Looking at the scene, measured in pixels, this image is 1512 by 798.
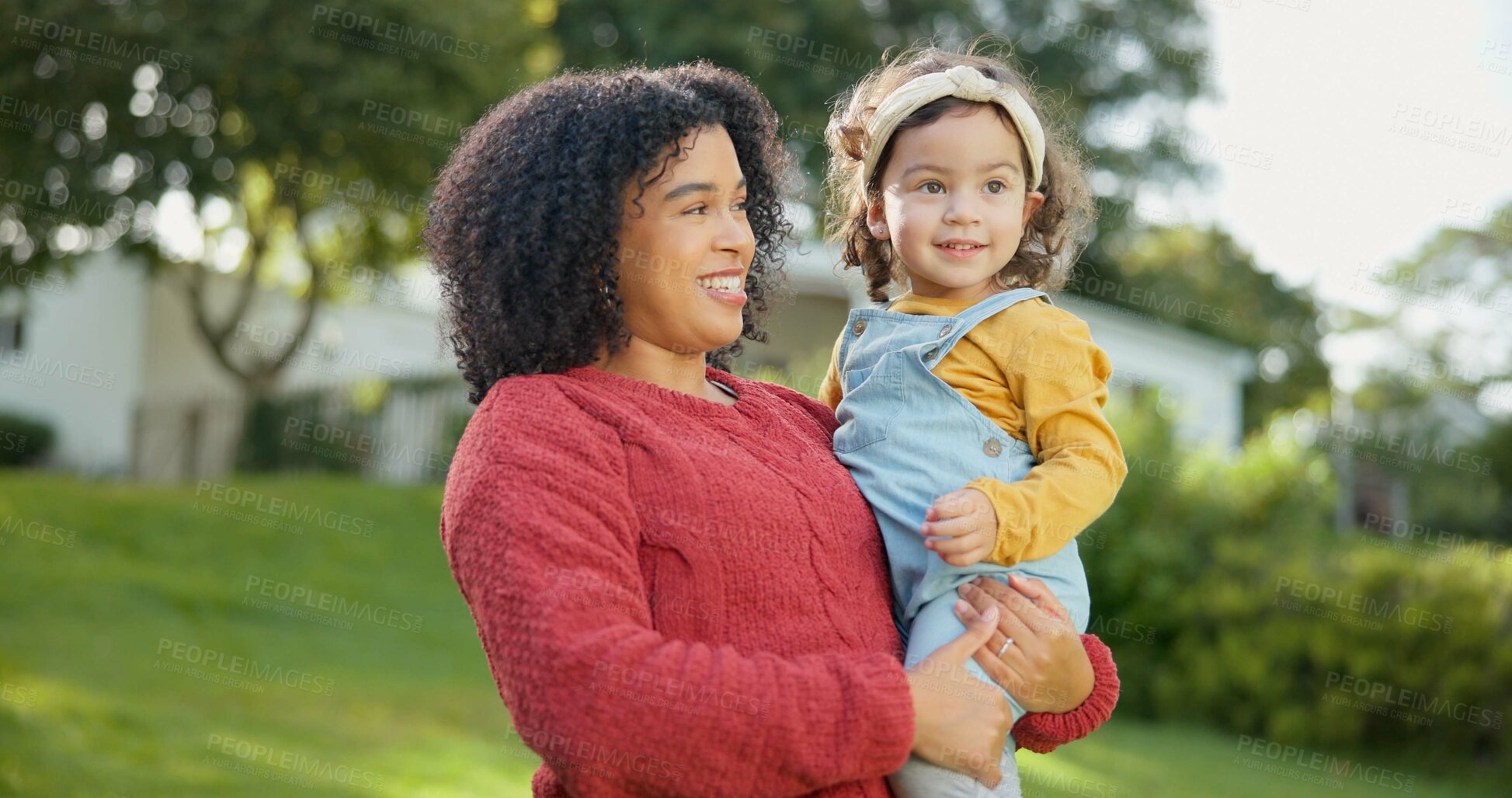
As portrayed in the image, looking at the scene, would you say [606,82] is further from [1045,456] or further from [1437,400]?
[1437,400]

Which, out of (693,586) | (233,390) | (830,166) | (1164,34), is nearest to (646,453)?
(693,586)

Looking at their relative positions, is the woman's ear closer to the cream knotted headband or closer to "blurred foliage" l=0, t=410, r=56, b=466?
the cream knotted headband

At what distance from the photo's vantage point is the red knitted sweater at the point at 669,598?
1.80 metres

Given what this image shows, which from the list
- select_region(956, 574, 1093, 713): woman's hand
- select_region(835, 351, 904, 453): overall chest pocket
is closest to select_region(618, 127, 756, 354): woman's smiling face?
select_region(835, 351, 904, 453): overall chest pocket

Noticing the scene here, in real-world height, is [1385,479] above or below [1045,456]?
below

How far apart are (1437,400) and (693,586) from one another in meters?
39.2

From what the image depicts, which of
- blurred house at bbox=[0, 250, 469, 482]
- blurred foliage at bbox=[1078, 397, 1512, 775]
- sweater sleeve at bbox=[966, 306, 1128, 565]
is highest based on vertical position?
sweater sleeve at bbox=[966, 306, 1128, 565]

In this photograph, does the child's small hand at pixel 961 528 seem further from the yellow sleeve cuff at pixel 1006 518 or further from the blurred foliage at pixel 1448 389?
the blurred foliage at pixel 1448 389

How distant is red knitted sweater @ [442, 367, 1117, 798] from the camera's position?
1796 mm

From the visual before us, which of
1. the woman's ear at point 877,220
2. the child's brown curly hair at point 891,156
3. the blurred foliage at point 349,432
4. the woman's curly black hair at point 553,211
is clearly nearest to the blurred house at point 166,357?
the blurred foliage at point 349,432

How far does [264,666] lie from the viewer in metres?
9.35

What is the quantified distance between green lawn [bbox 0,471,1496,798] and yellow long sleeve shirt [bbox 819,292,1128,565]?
4.65m

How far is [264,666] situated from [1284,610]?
7.28 meters

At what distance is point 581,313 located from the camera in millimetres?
2229
